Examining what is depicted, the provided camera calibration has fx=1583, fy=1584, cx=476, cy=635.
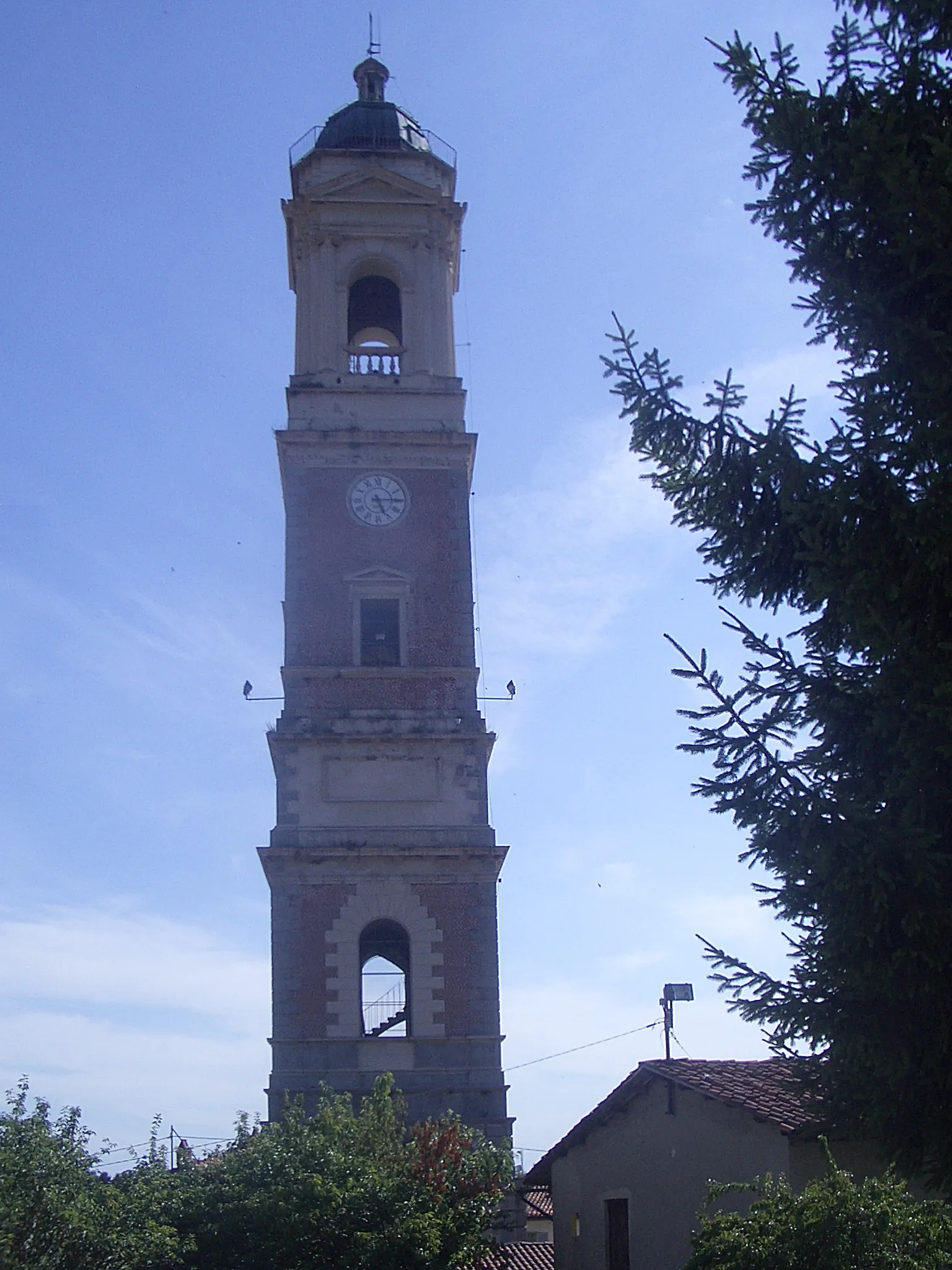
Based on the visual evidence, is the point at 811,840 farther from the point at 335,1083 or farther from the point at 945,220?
the point at 335,1083

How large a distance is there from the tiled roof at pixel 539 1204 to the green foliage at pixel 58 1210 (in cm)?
980

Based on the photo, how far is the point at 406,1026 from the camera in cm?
2570

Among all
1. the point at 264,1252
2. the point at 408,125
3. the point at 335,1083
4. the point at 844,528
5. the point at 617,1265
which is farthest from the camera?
the point at 408,125

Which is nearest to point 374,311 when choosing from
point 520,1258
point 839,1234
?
point 520,1258

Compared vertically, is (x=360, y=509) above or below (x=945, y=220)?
above

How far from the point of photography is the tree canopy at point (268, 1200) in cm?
1666

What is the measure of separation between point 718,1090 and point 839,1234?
20.2ft

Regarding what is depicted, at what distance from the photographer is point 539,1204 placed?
34.1 m

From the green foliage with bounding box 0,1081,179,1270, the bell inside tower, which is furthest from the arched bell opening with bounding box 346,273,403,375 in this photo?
the green foliage with bounding box 0,1081,179,1270

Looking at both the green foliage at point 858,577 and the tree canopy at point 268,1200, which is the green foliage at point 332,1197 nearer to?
the tree canopy at point 268,1200

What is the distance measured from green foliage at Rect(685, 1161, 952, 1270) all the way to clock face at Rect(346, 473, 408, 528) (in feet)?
54.4

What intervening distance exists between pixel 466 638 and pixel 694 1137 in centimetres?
1068

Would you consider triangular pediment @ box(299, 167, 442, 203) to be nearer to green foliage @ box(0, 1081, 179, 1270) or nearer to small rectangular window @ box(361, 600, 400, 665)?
small rectangular window @ box(361, 600, 400, 665)

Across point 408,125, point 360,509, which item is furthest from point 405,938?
point 408,125
